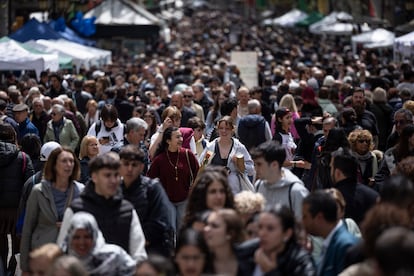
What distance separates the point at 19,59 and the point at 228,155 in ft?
37.7

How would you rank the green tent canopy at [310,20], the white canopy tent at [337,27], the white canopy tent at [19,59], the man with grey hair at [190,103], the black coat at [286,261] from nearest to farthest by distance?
the black coat at [286,261]
the man with grey hair at [190,103]
the white canopy tent at [19,59]
the white canopy tent at [337,27]
the green tent canopy at [310,20]

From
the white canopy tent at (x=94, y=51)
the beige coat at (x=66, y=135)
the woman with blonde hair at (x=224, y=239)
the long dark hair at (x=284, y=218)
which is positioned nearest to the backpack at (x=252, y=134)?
the beige coat at (x=66, y=135)

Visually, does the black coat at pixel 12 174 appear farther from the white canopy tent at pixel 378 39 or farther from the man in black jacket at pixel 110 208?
the white canopy tent at pixel 378 39

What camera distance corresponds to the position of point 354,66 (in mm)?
30422

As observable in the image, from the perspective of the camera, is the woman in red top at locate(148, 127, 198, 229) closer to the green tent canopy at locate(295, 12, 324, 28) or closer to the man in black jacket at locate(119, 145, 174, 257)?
the man in black jacket at locate(119, 145, 174, 257)

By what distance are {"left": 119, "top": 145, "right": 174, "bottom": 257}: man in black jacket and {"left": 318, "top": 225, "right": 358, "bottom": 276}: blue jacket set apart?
1.75 meters

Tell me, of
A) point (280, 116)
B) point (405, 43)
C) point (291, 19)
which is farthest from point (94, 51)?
point (291, 19)

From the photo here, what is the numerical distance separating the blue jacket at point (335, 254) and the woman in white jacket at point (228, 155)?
3816 mm

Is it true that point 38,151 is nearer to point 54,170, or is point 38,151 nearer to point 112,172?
point 54,170

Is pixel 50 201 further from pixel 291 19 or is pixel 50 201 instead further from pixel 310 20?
pixel 291 19

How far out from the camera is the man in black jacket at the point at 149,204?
8.62 m

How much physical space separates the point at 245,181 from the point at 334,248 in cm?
366

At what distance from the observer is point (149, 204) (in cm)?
870

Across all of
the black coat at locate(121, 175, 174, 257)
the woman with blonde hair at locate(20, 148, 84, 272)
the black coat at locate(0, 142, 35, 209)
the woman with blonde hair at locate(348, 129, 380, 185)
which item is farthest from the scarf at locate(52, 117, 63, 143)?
the black coat at locate(121, 175, 174, 257)
